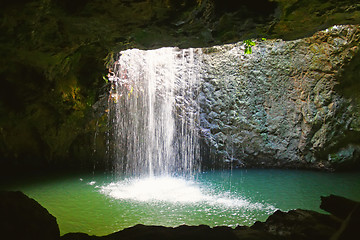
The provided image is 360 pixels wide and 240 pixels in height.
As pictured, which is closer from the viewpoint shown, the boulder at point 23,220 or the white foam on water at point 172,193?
the boulder at point 23,220

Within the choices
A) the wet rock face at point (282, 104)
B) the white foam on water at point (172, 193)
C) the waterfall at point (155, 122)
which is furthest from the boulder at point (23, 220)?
the wet rock face at point (282, 104)

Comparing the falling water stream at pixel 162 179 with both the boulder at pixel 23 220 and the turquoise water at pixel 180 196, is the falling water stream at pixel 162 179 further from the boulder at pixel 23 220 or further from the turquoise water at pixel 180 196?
the boulder at pixel 23 220

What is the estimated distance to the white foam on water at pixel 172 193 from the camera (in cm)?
527

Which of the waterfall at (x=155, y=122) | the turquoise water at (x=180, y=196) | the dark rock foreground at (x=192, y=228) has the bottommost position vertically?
the turquoise water at (x=180, y=196)

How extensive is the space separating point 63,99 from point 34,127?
1.61 meters

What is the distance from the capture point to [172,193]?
20.2 feet

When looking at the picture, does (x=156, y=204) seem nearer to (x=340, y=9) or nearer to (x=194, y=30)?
(x=194, y=30)

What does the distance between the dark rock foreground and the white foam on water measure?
10.3 ft

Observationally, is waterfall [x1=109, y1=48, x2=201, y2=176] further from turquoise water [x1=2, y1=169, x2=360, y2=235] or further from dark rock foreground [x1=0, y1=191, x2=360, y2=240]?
dark rock foreground [x1=0, y1=191, x2=360, y2=240]

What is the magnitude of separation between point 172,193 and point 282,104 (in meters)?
5.17

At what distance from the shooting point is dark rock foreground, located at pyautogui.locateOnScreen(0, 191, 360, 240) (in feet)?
5.45

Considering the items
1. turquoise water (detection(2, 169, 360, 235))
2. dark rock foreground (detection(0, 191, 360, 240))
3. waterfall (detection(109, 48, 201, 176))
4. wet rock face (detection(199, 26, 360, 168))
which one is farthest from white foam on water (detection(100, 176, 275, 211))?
dark rock foreground (detection(0, 191, 360, 240))

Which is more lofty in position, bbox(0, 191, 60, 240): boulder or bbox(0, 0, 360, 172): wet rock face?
bbox(0, 0, 360, 172): wet rock face

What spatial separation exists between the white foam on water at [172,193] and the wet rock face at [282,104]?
2518 mm
